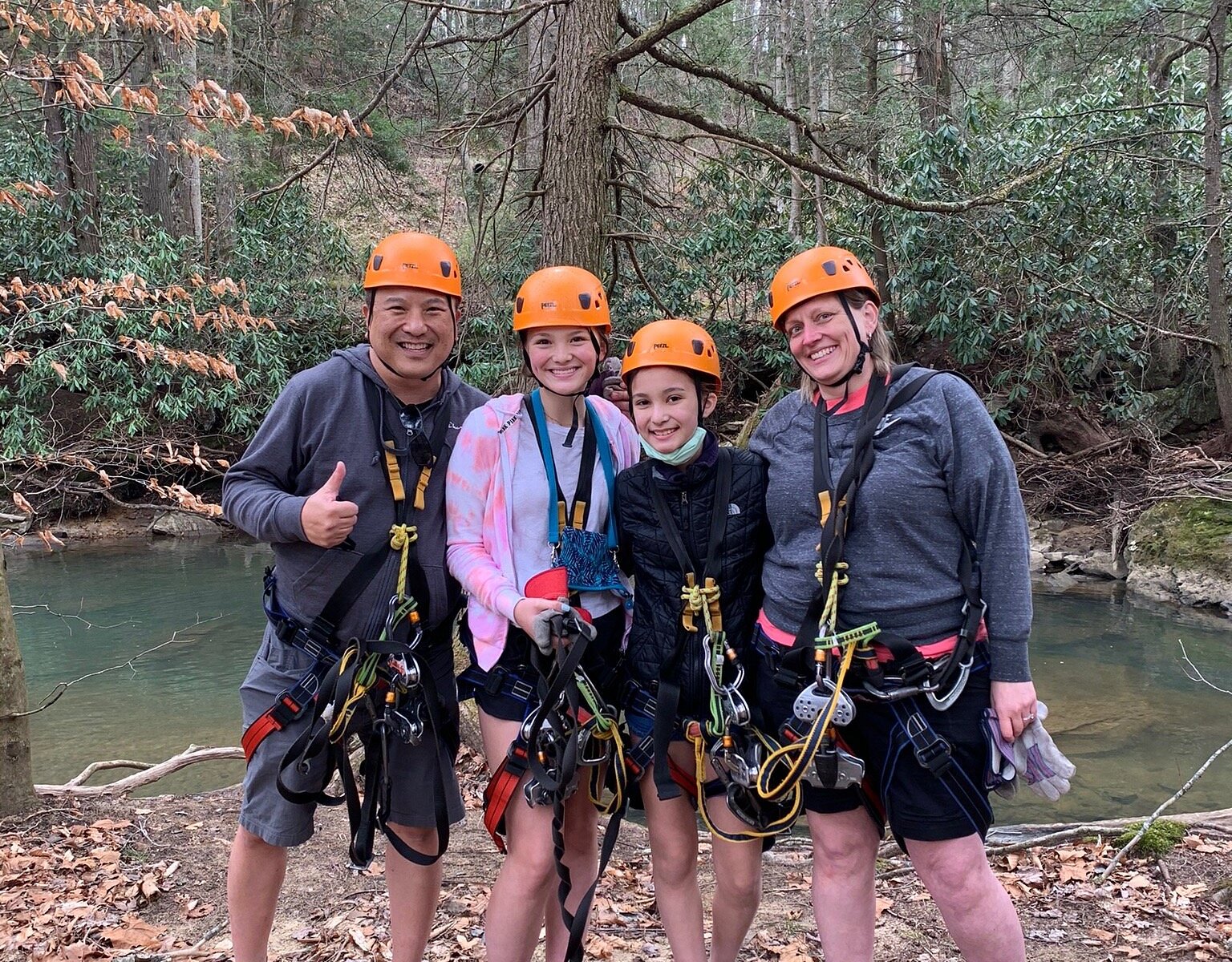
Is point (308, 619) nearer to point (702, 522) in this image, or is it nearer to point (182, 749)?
point (702, 522)

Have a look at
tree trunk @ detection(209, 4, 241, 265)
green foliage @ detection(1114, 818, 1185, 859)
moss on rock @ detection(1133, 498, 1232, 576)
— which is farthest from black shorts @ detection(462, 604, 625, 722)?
tree trunk @ detection(209, 4, 241, 265)

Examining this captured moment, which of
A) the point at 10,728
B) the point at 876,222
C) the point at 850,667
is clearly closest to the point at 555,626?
the point at 850,667

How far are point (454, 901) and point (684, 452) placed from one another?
204 cm

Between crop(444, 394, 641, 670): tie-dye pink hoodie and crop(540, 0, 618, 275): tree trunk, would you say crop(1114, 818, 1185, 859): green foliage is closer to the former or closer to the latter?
crop(444, 394, 641, 670): tie-dye pink hoodie

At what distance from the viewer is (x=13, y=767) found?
4043 mm

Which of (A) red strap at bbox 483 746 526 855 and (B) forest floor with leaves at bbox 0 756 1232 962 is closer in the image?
(A) red strap at bbox 483 746 526 855

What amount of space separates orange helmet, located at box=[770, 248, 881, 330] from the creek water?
4.22m

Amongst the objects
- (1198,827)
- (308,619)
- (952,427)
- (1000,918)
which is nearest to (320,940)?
(308,619)

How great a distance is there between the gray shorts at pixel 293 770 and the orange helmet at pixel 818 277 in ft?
4.51

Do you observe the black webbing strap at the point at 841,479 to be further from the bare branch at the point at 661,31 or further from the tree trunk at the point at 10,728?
the tree trunk at the point at 10,728

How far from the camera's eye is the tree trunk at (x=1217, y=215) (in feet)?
34.8

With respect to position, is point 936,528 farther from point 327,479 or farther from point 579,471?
point 327,479

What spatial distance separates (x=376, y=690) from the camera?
2449 mm

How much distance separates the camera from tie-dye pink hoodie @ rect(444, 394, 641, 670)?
2408 mm
